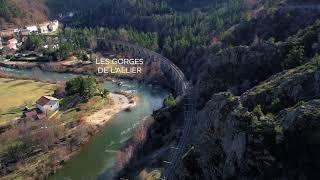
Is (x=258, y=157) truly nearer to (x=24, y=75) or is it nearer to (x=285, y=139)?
(x=285, y=139)

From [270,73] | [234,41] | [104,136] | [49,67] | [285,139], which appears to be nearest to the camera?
[285,139]

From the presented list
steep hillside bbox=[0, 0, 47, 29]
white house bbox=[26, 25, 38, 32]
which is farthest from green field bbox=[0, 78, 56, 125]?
steep hillside bbox=[0, 0, 47, 29]

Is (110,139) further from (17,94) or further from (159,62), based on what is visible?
(159,62)

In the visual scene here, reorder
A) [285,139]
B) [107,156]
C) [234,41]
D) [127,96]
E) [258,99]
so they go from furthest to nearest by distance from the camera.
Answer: [127,96] → [234,41] → [107,156] → [258,99] → [285,139]

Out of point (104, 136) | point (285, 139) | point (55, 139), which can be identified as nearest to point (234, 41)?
point (104, 136)

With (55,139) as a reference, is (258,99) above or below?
above

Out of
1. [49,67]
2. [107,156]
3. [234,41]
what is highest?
[234,41]

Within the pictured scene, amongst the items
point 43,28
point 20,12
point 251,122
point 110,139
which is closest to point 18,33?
point 43,28

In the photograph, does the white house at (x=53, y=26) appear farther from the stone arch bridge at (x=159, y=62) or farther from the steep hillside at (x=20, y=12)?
the stone arch bridge at (x=159, y=62)

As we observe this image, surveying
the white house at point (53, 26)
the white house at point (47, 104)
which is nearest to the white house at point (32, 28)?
the white house at point (53, 26)
